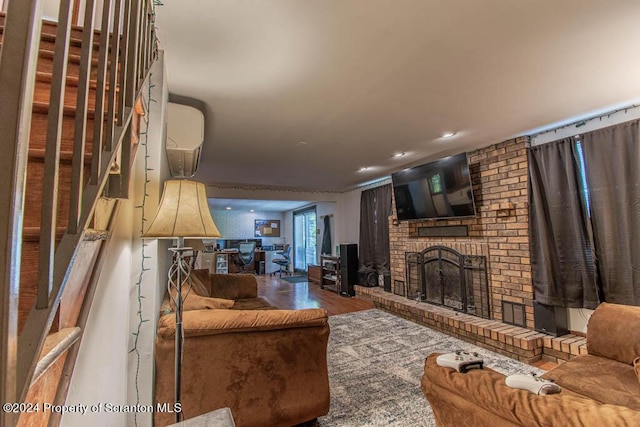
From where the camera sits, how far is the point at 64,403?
35.8 inches

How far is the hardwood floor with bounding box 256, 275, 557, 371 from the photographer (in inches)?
194

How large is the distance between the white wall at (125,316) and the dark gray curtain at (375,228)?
422 centimetres

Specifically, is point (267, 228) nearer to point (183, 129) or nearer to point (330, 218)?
point (330, 218)

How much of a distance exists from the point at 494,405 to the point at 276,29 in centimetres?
189

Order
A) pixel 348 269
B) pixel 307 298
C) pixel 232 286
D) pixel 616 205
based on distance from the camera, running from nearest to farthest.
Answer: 1. pixel 616 205
2. pixel 232 286
3. pixel 307 298
4. pixel 348 269

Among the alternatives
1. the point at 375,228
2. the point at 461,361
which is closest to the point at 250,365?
the point at 461,361

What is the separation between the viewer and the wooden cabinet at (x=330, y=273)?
6094 millimetres

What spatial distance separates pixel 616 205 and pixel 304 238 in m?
7.52

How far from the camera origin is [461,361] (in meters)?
1.13

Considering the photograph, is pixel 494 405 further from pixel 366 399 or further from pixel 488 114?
pixel 488 114

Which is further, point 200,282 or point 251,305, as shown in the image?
point 251,305

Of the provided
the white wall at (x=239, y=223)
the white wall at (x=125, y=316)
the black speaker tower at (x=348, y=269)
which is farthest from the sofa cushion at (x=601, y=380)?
the white wall at (x=239, y=223)

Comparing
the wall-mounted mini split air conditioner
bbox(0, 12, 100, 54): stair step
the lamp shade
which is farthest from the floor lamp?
the wall-mounted mini split air conditioner

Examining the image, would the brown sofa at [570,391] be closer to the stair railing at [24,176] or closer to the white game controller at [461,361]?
the white game controller at [461,361]
